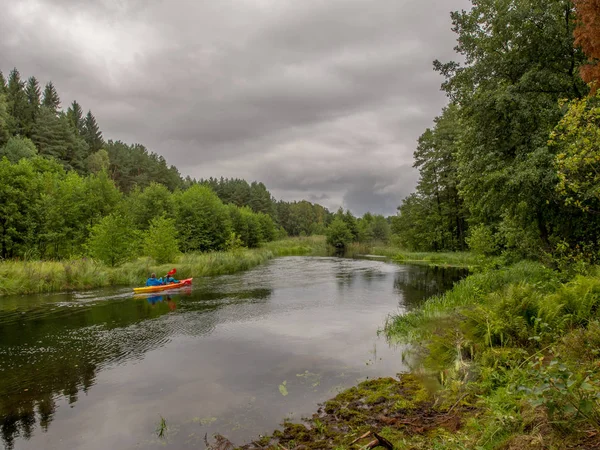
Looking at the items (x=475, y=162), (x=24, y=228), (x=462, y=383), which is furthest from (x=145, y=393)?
(x=24, y=228)

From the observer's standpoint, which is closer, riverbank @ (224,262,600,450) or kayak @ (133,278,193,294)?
riverbank @ (224,262,600,450)

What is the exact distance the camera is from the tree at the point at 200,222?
46.3 m

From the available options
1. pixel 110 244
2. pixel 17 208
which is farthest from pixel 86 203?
pixel 110 244

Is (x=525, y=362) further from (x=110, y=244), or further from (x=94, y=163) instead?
(x=94, y=163)

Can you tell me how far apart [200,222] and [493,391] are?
45.9 m

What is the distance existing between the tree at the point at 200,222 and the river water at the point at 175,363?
26.9 metres

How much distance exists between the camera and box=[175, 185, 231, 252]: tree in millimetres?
46312

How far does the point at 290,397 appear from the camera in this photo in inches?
297

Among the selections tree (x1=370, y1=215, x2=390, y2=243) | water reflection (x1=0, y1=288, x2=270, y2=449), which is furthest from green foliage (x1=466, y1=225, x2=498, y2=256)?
tree (x1=370, y1=215, x2=390, y2=243)

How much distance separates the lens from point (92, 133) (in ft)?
258

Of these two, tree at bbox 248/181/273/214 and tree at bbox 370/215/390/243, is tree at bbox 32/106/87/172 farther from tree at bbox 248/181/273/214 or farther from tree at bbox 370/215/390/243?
tree at bbox 370/215/390/243

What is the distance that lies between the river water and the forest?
35.7ft

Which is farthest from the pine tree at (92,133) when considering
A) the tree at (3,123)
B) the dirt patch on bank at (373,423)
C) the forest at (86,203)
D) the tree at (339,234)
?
the dirt patch on bank at (373,423)

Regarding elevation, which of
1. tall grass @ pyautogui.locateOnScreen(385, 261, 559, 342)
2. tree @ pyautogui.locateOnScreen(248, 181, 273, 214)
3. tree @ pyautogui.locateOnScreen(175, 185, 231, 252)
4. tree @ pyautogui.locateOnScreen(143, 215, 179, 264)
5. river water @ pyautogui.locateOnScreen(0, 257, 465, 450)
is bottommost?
river water @ pyautogui.locateOnScreen(0, 257, 465, 450)
